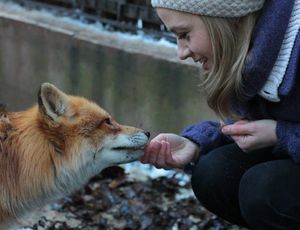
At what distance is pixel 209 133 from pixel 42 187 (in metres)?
0.78

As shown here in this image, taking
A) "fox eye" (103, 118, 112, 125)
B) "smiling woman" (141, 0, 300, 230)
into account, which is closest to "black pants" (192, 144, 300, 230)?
"smiling woman" (141, 0, 300, 230)

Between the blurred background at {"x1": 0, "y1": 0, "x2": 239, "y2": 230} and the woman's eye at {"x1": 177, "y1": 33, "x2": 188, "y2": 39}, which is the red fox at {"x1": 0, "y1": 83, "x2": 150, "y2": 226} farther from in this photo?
the blurred background at {"x1": 0, "y1": 0, "x2": 239, "y2": 230}

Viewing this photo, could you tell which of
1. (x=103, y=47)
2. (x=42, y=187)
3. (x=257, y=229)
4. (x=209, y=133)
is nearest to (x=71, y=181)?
(x=42, y=187)

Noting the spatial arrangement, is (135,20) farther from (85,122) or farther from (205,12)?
(205,12)

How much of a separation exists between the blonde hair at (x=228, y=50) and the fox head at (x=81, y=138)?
0.52 metres

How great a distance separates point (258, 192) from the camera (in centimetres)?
238

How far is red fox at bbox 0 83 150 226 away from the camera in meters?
2.63

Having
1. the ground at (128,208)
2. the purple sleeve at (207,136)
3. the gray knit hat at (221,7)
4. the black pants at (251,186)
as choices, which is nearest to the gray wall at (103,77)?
the ground at (128,208)

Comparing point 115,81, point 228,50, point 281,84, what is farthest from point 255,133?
point 115,81

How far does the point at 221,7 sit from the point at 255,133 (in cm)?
51

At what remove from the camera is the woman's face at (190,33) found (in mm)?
2287

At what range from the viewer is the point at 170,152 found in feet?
9.03

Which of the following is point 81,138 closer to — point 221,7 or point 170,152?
point 170,152

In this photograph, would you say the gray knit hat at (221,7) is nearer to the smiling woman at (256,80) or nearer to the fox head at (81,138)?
the smiling woman at (256,80)
